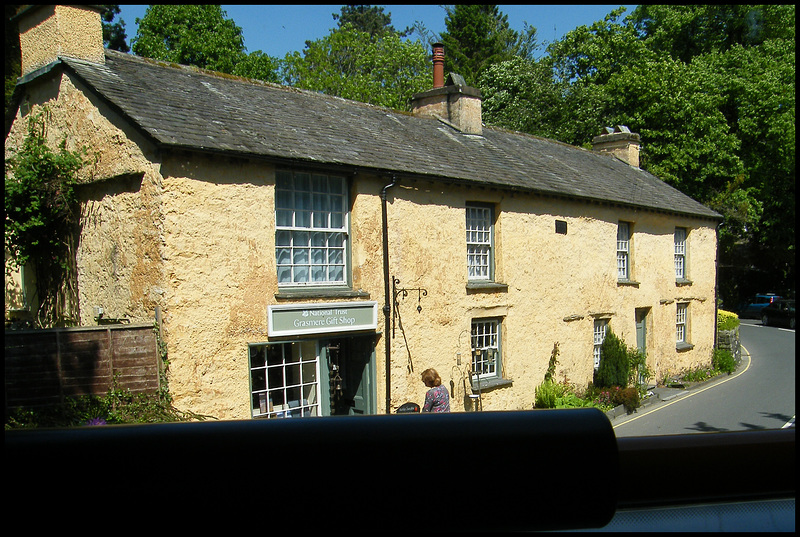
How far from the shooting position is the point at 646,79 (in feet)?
87.9

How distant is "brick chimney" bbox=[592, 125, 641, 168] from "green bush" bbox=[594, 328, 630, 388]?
8.80m

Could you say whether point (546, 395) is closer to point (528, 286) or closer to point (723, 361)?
point (528, 286)

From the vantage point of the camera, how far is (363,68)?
34344 mm

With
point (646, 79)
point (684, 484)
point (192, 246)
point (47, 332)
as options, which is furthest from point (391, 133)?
point (646, 79)

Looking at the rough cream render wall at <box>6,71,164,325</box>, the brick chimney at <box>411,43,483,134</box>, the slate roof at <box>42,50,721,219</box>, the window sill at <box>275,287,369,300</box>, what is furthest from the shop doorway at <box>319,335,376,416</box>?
the brick chimney at <box>411,43,483,134</box>

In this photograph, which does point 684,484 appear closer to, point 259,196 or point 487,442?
point 487,442

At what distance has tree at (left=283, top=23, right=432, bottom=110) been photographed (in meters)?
31.9

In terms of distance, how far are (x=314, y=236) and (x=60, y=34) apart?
16.2 ft

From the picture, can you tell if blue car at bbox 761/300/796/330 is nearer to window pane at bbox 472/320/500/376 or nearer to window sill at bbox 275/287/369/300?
window sill at bbox 275/287/369/300

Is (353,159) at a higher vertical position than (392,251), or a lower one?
higher

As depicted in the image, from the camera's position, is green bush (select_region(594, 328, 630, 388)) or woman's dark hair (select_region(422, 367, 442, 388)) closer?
woman's dark hair (select_region(422, 367, 442, 388))

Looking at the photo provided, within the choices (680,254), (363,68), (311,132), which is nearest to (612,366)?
(680,254)

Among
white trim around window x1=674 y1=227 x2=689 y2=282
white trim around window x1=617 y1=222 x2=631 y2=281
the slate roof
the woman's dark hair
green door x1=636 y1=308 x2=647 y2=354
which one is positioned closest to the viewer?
the slate roof

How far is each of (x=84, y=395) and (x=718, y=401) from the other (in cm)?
1331
